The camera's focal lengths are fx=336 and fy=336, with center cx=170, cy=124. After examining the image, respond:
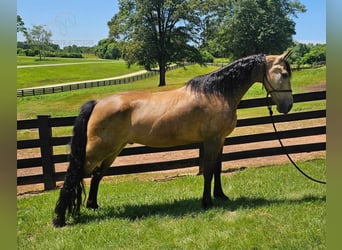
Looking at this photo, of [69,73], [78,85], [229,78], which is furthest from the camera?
[69,73]

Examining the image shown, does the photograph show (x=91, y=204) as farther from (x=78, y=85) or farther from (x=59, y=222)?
(x=78, y=85)

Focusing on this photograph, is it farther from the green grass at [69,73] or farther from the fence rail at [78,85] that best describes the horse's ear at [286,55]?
the green grass at [69,73]

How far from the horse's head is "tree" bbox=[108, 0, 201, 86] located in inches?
1157

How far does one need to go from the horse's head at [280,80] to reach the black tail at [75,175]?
225 cm

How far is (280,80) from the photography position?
4109 mm

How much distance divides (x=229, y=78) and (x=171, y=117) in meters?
0.92

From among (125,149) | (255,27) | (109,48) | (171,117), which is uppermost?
(255,27)

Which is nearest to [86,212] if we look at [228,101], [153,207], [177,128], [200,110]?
[153,207]

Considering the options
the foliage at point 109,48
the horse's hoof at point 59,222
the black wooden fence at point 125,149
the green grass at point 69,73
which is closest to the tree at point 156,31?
the foliage at point 109,48

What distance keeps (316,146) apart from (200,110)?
362 cm

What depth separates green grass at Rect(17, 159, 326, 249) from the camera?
3205 millimetres

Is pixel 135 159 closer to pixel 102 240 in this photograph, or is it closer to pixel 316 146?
pixel 316 146

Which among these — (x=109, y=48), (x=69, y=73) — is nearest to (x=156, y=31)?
(x=109, y=48)

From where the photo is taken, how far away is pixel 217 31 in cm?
3888
